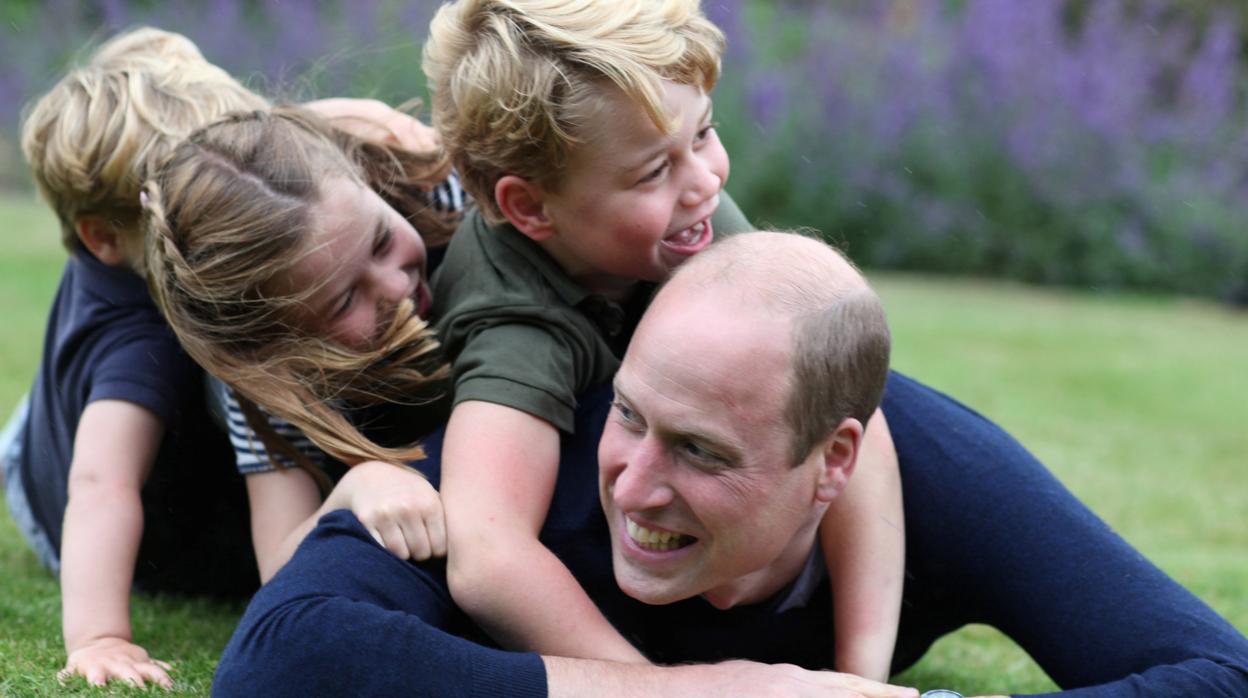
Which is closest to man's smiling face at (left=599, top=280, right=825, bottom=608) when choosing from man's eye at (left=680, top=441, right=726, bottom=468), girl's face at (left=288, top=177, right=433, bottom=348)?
man's eye at (left=680, top=441, right=726, bottom=468)

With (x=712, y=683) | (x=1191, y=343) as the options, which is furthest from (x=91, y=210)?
(x=1191, y=343)

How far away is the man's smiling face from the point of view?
8.20ft

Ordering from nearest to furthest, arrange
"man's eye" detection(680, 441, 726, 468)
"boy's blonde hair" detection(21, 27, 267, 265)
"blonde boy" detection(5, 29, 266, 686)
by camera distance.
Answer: "man's eye" detection(680, 441, 726, 468)
"blonde boy" detection(5, 29, 266, 686)
"boy's blonde hair" detection(21, 27, 267, 265)

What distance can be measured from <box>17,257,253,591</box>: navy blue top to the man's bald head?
1.37 meters

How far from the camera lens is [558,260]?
3.07 meters

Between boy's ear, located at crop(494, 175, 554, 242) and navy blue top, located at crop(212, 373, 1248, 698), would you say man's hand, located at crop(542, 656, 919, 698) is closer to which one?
navy blue top, located at crop(212, 373, 1248, 698)

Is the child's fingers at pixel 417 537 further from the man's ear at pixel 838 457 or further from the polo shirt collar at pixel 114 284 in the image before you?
the polo shirt collar at pixel 114 284

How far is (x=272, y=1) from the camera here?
35.7 ft

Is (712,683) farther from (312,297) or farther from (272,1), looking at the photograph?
(272,1)

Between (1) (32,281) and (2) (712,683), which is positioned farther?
(1) (32,281)

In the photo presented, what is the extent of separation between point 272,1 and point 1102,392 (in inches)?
262

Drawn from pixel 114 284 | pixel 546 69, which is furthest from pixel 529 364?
pixel 114 284

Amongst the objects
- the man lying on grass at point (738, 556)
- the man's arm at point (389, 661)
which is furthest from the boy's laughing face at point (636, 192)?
the man's arm at point (389, 661)

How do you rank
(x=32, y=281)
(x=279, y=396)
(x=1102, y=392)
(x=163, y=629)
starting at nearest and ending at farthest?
(x=279, y=396) → (x=163, y=629) → (x=1102, y=392) → (x=32, y=281)
